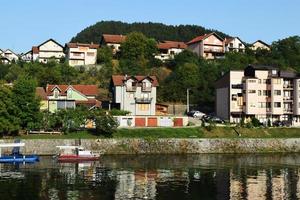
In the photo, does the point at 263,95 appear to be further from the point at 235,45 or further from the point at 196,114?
the point at 235,45

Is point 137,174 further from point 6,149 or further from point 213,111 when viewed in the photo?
point 213,111

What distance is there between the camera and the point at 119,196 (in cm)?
3706

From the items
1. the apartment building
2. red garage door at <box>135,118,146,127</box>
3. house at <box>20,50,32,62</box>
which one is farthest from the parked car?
house at <box>20,50,32,62</box>

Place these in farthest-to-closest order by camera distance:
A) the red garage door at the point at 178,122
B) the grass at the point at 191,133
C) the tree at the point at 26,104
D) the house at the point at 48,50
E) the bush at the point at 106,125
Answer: the house at the point at 48,50 < the red garage door at the point at 178,122 < the grass at the point at 191,133 < the bush at the point at 106,125 < the tree at the point at 26,104

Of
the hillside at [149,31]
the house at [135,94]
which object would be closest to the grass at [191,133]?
the house at [135,94]

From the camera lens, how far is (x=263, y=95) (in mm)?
84000

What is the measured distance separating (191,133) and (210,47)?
60.1 meters

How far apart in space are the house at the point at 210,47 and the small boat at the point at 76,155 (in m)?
69.4

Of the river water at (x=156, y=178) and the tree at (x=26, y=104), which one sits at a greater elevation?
the tree at (x=26, y=104)

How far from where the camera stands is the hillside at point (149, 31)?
602 feet

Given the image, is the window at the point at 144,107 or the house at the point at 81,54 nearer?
the window at the point at 144,107

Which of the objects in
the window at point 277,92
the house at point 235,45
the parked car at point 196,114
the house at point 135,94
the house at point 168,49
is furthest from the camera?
the house at point 235,45

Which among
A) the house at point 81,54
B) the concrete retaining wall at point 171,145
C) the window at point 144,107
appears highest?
the house at point 81,54

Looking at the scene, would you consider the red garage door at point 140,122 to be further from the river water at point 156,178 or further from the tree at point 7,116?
the tree at point 7,116
